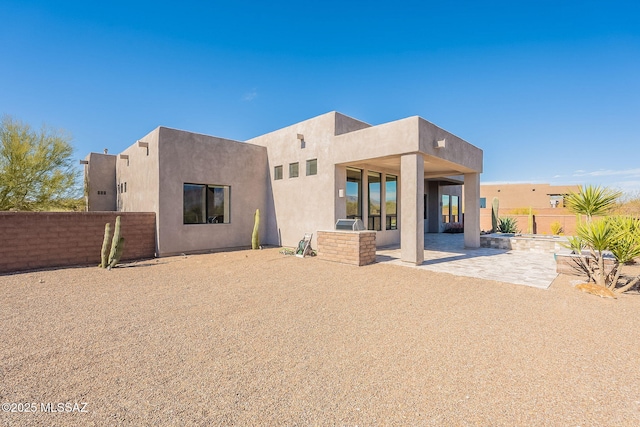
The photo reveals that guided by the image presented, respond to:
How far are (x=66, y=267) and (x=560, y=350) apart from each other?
11843 millimetres

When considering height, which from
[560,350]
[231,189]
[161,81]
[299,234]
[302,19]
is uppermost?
[302,19]

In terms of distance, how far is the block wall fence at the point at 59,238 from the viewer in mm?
7887

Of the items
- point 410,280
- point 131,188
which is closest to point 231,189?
point 131,188

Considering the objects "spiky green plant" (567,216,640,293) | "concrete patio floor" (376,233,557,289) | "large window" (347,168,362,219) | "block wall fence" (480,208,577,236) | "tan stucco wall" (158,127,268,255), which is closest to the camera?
"spiky green plant" (567,216,640,293)

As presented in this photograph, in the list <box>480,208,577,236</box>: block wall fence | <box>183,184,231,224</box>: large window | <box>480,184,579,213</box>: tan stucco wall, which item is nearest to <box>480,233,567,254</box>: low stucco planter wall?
<box>480,208,577,236</box>: block wall fence

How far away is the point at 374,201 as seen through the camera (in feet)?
40.8

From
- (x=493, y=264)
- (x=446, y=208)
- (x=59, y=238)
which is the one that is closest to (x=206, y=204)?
(x=59, y=238)

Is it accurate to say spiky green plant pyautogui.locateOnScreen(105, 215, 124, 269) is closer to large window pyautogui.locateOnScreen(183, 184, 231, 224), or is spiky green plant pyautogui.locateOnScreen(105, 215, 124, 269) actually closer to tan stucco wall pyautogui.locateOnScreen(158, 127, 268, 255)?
tan stucco wall pyautogui.locateOnScreen(158, 127, 268, 255)

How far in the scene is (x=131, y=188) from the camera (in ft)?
44.6

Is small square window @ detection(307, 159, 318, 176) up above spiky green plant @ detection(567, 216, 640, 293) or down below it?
above

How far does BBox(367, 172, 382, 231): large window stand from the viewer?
12.2 meters

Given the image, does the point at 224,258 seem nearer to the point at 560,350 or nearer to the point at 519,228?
the point at 560,350

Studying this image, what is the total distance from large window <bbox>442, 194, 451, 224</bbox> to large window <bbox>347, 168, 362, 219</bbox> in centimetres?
1199

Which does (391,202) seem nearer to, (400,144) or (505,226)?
(400,144)
